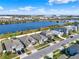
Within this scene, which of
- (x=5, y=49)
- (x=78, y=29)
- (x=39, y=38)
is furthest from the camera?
(x=78, y=29)

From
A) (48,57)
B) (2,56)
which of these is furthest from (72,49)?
(2,56)

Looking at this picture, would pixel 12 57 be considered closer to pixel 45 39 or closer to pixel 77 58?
pixel 77 58

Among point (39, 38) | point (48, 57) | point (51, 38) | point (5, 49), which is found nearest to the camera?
point (48, 57)

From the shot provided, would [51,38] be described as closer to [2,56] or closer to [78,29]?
[2,56]

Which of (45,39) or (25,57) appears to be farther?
(45,39)

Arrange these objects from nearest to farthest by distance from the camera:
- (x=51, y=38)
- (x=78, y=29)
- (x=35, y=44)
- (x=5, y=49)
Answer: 1. (x=5, y=49)
2. (x=35, y=44)
3. (x=51, y=38)
4. (x=78, y=29)

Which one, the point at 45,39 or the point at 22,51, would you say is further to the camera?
the point at 45,39

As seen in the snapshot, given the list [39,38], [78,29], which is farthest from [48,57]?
[78,29]

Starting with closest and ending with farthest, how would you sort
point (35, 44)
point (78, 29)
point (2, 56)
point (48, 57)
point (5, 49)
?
point (48, 57)
point (2, 56)
point (5, 49)
point (35, 44)
point (78, 29)
